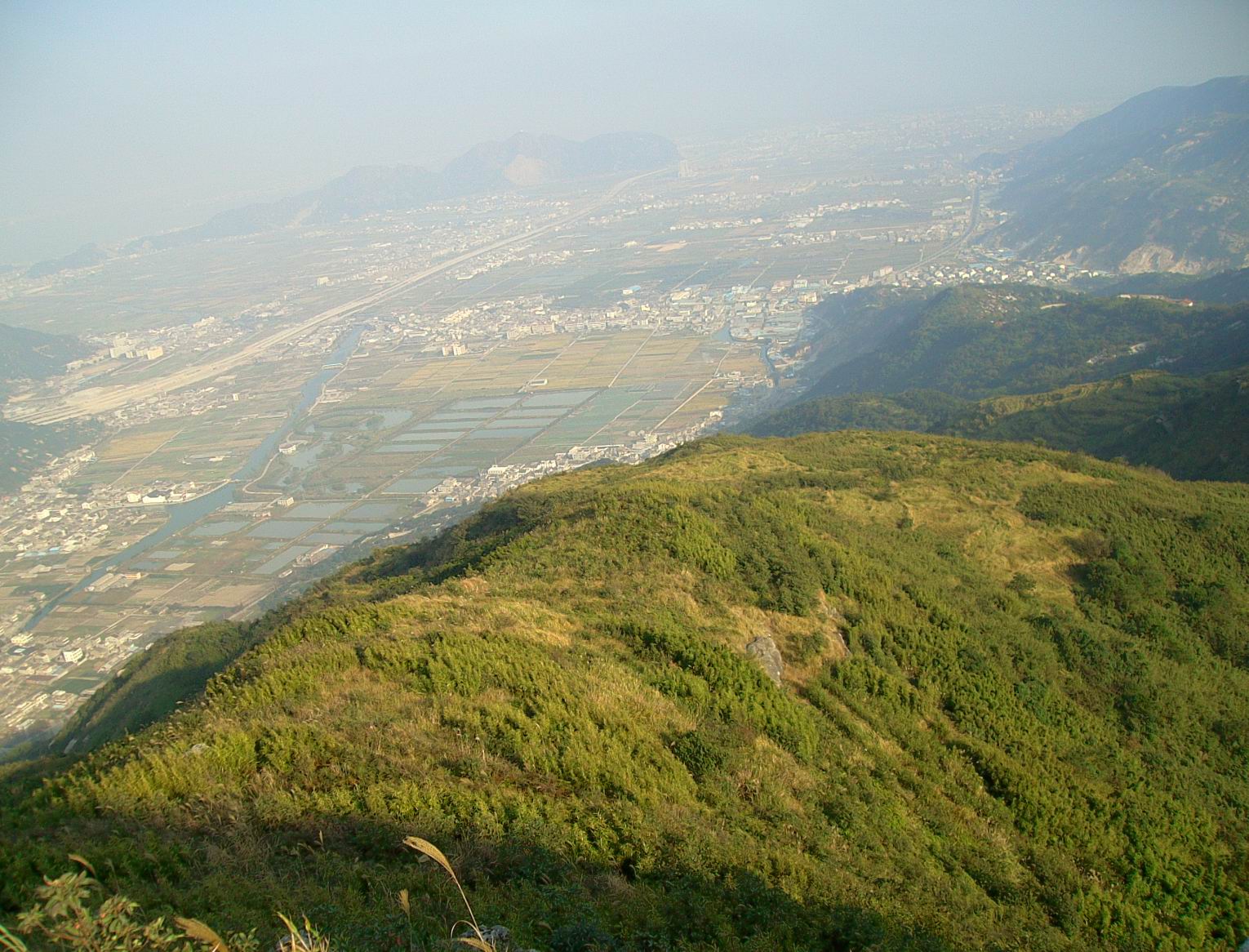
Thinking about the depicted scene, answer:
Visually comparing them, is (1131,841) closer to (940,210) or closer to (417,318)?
(417,318)

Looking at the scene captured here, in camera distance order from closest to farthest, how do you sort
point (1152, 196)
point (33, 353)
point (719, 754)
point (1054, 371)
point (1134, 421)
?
point (719, 754) → point (1134, 421) → point (1054, 371) → point (33, 353) → point (1152, 196)

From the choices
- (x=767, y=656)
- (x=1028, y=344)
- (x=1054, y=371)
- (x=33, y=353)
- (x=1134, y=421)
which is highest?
(x=33, y=353)

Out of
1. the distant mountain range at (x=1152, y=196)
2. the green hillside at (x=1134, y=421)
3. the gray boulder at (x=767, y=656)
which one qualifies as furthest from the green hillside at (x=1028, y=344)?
the gray boulder at (x=767, y=656)

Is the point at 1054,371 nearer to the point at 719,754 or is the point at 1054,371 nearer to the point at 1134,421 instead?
the point at 1134,421

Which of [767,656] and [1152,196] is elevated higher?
[1152,196]

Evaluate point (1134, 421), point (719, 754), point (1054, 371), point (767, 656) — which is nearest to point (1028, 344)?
point (1054, 371)

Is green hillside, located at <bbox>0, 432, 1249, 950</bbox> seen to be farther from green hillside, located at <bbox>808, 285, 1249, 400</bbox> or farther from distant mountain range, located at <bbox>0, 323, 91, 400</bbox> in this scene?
distant mountain range, located at <bbox>0, 323, 91, 400</bbox>
